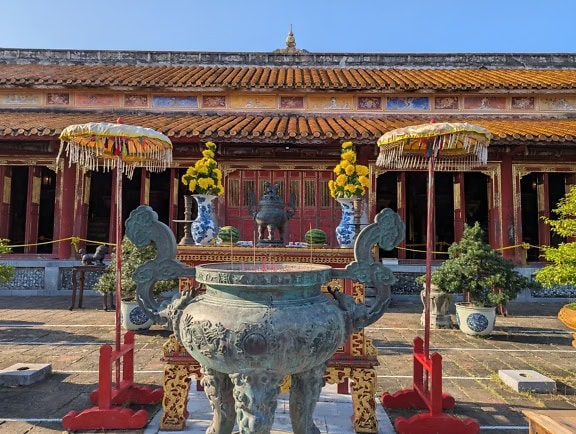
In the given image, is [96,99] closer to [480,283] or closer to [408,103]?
[408,103]

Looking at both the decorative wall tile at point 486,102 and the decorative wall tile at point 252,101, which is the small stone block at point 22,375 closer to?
the decorative wall tile at point 252,101

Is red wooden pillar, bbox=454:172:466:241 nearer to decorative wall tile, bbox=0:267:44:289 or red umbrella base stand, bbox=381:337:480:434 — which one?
red umbrella base stand, bbox=381:337:480:434

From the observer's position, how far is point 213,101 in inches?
421

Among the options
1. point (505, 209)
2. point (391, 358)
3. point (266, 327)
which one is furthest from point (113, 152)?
point (505, 209)

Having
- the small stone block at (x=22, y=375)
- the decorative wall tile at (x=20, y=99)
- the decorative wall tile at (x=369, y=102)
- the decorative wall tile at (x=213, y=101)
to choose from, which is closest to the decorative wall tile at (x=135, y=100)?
the decorative wall tile at (x=213, y=101)

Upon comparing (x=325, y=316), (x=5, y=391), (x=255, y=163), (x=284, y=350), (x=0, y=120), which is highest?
(x=0, y=120)

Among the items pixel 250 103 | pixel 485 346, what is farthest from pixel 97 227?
pixel 485 346

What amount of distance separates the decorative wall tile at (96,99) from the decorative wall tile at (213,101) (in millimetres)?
2257

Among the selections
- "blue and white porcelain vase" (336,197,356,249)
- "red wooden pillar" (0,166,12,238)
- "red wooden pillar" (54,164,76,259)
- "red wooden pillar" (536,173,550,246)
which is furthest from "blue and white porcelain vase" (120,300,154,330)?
"red wooden pillar" (536,173,550,246)

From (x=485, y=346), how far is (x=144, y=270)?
15.8 feet

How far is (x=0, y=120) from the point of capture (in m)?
9.18

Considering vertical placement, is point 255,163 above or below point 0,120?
below

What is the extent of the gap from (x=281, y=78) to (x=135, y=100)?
3965mm

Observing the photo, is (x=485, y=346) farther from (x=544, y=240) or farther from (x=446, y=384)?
(x=544, y=240)
